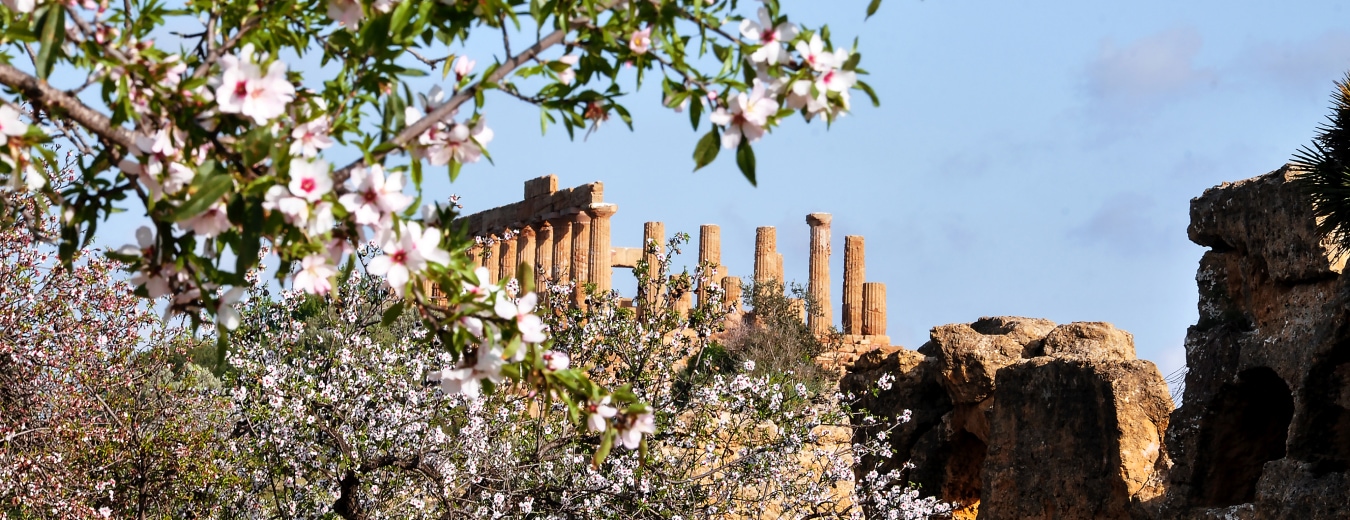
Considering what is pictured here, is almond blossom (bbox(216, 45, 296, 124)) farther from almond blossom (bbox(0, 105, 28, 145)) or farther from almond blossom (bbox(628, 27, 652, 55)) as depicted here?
almond blossom (bbox(628, 27, 652, 55))

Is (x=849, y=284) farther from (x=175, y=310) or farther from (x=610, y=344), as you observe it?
(x=175, y=310)

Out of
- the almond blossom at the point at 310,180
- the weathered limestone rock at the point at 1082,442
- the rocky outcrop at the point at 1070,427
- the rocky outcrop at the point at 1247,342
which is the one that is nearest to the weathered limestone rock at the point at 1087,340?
the rocky outcrop at the point at 1070,427

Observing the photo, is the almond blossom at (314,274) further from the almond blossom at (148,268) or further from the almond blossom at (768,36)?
the almond blossom at (768,36)

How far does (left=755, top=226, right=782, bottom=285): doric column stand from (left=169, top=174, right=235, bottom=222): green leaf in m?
36.8

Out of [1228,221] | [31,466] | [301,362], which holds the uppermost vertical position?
[1228,221]

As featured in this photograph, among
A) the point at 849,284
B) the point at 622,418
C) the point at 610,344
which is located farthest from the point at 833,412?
the point at 849,284

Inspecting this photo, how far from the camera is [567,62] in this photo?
3889 millimetres

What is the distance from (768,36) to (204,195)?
148cm

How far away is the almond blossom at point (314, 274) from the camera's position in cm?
349

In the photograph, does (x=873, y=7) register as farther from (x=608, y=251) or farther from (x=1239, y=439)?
(x=608, y=251)

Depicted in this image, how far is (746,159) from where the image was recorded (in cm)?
344

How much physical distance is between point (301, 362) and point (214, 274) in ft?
22.4

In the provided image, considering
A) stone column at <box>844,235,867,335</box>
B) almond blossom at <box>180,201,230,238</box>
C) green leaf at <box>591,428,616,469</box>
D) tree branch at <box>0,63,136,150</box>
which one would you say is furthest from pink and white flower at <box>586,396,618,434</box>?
stone column at <box>844,235,867,335</box>

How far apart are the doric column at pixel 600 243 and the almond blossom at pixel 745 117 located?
33.1 m
